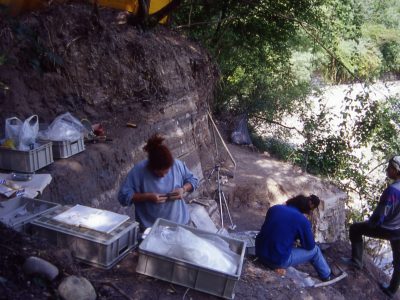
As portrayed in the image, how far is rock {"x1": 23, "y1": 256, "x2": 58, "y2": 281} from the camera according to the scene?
2928 mm

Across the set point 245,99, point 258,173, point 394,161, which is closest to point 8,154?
point 394,161

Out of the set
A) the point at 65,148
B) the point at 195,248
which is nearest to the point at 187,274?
the point at 195,248

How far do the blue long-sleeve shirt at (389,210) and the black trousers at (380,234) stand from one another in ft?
0.31

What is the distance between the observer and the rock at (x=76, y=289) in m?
2.88

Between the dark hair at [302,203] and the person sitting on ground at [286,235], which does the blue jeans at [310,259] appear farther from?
the dark hair at [302,203]

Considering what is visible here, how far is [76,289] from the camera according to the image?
9.64 ft

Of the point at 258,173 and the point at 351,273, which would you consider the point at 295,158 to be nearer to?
the point at 258,173

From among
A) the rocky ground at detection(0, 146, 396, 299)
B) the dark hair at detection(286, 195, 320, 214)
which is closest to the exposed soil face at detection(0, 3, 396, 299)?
the rocky ground at detection(0, 146, 396, 299)

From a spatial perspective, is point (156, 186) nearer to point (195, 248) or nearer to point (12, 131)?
point (195, 248)

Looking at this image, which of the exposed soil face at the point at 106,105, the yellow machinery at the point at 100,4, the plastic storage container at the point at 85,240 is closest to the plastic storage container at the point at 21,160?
the exposed soil face at the point at 106,105

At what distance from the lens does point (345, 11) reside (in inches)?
419

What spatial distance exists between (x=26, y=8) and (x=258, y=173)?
6.33m

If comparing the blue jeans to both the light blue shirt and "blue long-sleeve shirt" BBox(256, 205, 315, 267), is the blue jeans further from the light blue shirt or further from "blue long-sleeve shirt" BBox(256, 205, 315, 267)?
the light blue shirt

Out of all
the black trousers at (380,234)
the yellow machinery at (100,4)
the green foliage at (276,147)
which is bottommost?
the green foliage at (276,147)
